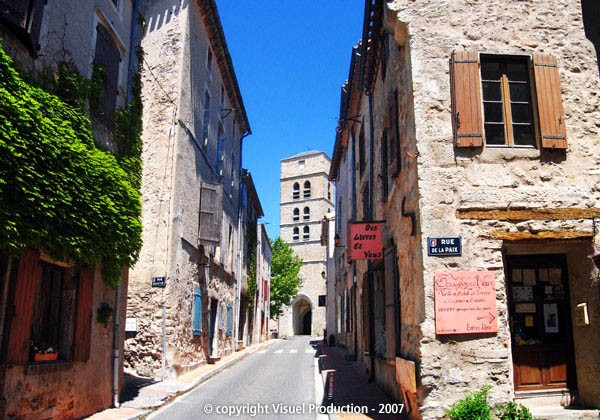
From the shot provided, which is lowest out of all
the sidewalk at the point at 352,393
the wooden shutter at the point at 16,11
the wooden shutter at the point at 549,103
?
the sidewalk at the point at 352,393

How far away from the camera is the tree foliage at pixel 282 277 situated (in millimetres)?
44812

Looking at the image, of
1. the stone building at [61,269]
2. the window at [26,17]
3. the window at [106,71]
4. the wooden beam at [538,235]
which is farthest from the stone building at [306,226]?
the window at [26,17]

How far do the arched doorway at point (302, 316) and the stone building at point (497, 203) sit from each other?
4787 cm

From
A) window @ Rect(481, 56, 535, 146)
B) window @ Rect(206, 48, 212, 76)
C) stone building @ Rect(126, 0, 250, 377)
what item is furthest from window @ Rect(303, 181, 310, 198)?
window @ Rect(481, 56, 535, 146)

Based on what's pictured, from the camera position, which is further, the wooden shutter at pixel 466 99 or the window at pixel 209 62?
the window at pixel 209 62

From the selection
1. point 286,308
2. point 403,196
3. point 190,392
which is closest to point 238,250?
point 190,392

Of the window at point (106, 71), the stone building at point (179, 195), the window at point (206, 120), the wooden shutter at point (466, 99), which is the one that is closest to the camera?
the wooden shutter at point (466, 99)

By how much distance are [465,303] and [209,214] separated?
10526mm

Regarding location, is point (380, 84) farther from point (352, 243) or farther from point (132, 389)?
point (132, 389)

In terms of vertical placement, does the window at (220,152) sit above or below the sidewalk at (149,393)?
above

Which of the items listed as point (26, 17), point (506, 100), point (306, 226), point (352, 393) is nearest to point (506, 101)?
point (506, 100)

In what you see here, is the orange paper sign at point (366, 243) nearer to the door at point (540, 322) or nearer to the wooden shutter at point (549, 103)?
the door at point (540, 322)

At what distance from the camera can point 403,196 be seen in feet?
25.6

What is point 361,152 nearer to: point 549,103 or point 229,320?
point 549,103
